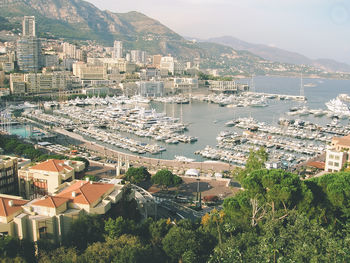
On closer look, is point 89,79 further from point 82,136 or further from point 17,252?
point 17,252

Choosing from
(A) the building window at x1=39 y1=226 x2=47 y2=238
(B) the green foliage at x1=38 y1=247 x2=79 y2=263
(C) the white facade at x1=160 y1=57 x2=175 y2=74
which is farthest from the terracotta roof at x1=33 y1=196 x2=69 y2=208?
(C) the white facade at x1=160 y1=57 x2=175 y2=74

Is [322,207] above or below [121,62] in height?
below

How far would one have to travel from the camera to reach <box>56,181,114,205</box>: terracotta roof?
7.26 metres

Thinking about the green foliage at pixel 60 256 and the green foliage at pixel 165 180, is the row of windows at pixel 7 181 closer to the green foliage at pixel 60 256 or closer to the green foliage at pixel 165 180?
the green foliage at pixel 60 256

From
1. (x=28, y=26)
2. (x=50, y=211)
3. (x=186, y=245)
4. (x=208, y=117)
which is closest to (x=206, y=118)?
(x=208, y=117)

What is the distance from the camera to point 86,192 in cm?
745

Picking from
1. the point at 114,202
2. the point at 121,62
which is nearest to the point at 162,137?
the point at 114,202

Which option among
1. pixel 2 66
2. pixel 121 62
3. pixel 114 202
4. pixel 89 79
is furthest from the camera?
pixel 121 62

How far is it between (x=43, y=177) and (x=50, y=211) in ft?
8.39

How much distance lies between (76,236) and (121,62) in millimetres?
53154

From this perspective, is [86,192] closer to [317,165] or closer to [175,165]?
[175,165]

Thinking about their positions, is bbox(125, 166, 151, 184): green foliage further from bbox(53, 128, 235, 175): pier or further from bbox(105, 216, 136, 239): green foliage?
bbox(105, 216, 136, 239): green foliage

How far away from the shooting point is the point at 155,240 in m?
6.92

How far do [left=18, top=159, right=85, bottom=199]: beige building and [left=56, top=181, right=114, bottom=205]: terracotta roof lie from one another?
1.07 m
